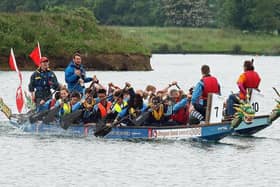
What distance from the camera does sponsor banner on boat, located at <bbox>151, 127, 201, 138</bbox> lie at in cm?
2923

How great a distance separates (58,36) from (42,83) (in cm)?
3371

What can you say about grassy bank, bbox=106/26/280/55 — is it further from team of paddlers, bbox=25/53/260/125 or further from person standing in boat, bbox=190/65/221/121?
person standing in boat, bbox=190/65/221/121

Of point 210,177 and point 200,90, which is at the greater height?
point 200,90

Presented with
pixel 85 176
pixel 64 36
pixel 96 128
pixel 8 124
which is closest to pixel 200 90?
pixel 96 128

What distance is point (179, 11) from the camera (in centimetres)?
13238

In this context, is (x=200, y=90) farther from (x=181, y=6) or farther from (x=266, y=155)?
(x=181, y=6)

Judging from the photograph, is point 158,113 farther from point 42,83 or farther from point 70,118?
point 42,83

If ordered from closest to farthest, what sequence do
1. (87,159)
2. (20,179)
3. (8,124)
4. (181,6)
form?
(20,179) → (87,159) → (8,124) → (181,6)

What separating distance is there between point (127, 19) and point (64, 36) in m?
72.8

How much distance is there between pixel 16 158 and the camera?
90.6 feet

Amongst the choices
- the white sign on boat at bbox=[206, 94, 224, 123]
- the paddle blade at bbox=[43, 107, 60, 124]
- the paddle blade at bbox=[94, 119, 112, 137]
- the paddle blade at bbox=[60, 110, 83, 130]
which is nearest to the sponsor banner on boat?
the white sign on boat at bbox=[206, 94, 224, 123]

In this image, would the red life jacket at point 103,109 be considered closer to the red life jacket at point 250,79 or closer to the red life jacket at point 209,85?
the red life jacket at point 209,85

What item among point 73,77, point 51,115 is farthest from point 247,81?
point 51,115

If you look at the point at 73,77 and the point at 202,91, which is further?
the point at 73,77
